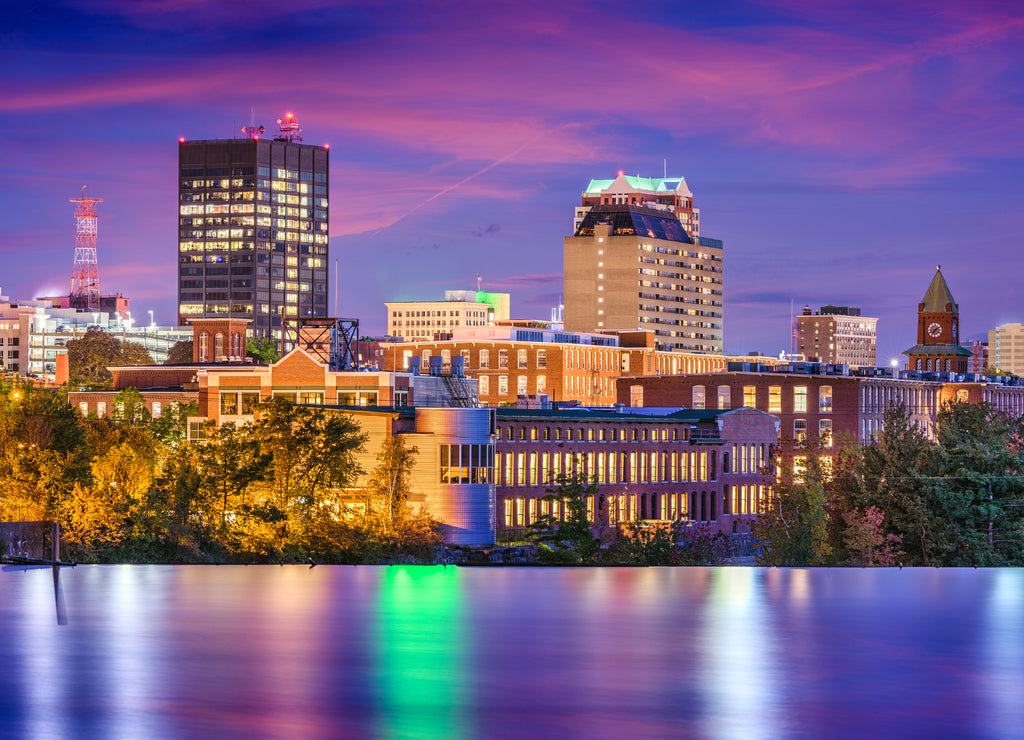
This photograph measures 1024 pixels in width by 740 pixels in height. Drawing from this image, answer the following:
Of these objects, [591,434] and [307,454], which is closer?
[307,454]

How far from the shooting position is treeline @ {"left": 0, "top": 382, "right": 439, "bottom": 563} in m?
57.1

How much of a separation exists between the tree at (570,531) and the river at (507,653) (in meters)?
29.6

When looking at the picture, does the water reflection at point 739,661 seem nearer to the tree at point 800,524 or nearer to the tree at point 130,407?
the tree at point 800,524

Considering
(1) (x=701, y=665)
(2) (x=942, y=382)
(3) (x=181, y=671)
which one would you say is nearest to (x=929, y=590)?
(1) (x=701, y=665)

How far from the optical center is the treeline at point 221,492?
2247 inches

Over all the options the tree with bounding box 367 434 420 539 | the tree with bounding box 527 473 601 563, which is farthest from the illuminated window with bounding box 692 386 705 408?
the tree with bounding box 367 434 420 539

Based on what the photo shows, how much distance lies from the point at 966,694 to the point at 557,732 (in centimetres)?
520

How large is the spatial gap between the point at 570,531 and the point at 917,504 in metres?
19.6

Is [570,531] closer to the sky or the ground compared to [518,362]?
closer to the ground

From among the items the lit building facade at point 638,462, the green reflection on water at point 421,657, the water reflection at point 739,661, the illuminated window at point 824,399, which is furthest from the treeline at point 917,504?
the illuminated window at point 824,399

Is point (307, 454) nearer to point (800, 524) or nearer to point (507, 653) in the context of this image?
point (800, 524)

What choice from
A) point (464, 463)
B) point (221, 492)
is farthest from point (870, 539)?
point (464, 463)

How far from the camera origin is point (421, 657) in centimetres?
1816

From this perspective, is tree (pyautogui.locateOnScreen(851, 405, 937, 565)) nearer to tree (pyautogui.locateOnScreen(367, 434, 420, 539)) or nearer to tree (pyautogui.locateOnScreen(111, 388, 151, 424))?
tree (pyautogui.locateOnScreen(367, 434, 420, 539))
